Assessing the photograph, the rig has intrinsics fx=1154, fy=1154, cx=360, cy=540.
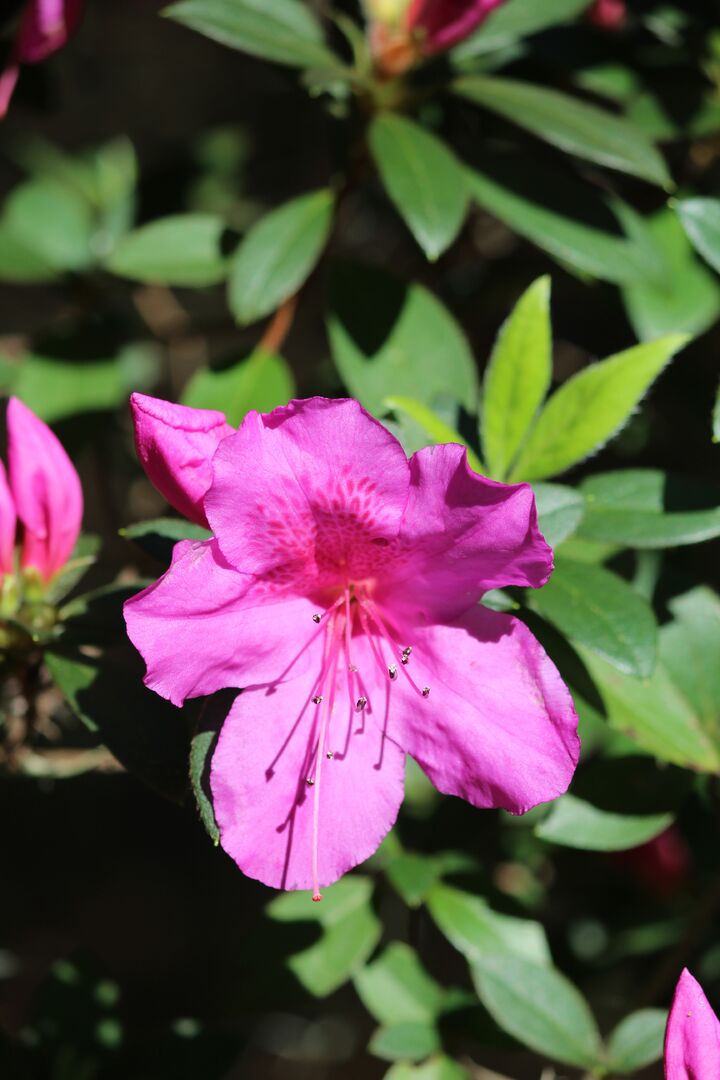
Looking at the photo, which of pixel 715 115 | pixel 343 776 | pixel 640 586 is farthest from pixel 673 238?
pixel 343 776

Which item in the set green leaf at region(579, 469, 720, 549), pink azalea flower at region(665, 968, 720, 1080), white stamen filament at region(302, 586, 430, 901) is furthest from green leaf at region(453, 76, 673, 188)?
pink azalea flower at region(665, 968, 720, 1080)

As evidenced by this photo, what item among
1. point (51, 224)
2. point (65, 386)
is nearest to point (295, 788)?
point (65, 386)

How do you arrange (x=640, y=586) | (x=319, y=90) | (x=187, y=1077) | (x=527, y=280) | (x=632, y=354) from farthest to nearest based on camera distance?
1. (x=527, y=280)
2. (x=187, y=1077)
3. (x=640, y=586)
4. (x=319, y=90)
5. (x=632, y=354)

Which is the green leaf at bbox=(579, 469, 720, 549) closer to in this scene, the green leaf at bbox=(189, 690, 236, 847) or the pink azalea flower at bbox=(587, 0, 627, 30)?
the green leaf at bbox=(189, 690, 236, 847)

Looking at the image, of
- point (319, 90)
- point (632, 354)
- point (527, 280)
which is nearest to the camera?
point (632, 354)

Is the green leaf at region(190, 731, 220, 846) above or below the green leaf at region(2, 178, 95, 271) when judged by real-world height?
below

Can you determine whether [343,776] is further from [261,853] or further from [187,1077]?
[187,1077]
